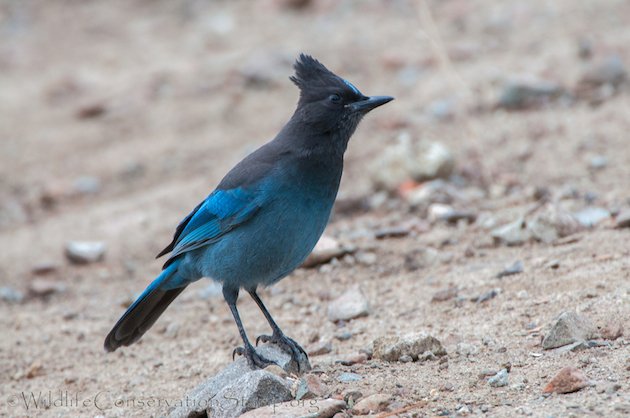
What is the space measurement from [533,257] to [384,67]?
4906mm

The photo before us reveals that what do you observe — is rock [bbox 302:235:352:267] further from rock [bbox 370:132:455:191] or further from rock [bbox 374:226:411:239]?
rock [bbox 370:132:455:191]

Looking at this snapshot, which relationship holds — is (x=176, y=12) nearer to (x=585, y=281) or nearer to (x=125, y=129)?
(x=125, y=129)

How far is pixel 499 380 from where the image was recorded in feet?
13.5

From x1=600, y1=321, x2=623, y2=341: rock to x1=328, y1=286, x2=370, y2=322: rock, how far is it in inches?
58.7

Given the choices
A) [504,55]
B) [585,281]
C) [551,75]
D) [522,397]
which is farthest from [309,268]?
[504,55]

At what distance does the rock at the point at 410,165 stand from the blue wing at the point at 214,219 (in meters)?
2.37

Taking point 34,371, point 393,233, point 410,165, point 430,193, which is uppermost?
point 410,165

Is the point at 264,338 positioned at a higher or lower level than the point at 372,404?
higher

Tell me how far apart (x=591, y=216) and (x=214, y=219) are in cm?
248

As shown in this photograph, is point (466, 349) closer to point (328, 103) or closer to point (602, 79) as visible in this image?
point (328, 103)

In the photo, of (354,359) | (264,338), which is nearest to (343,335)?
(264,338)

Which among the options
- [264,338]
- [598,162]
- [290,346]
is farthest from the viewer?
[598,162]

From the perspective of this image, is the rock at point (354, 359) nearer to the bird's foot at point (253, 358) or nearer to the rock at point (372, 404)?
the bird's foot at point (253, 358)

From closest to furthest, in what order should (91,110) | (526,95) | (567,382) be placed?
(567,382) → (526,95) → (91,110)
